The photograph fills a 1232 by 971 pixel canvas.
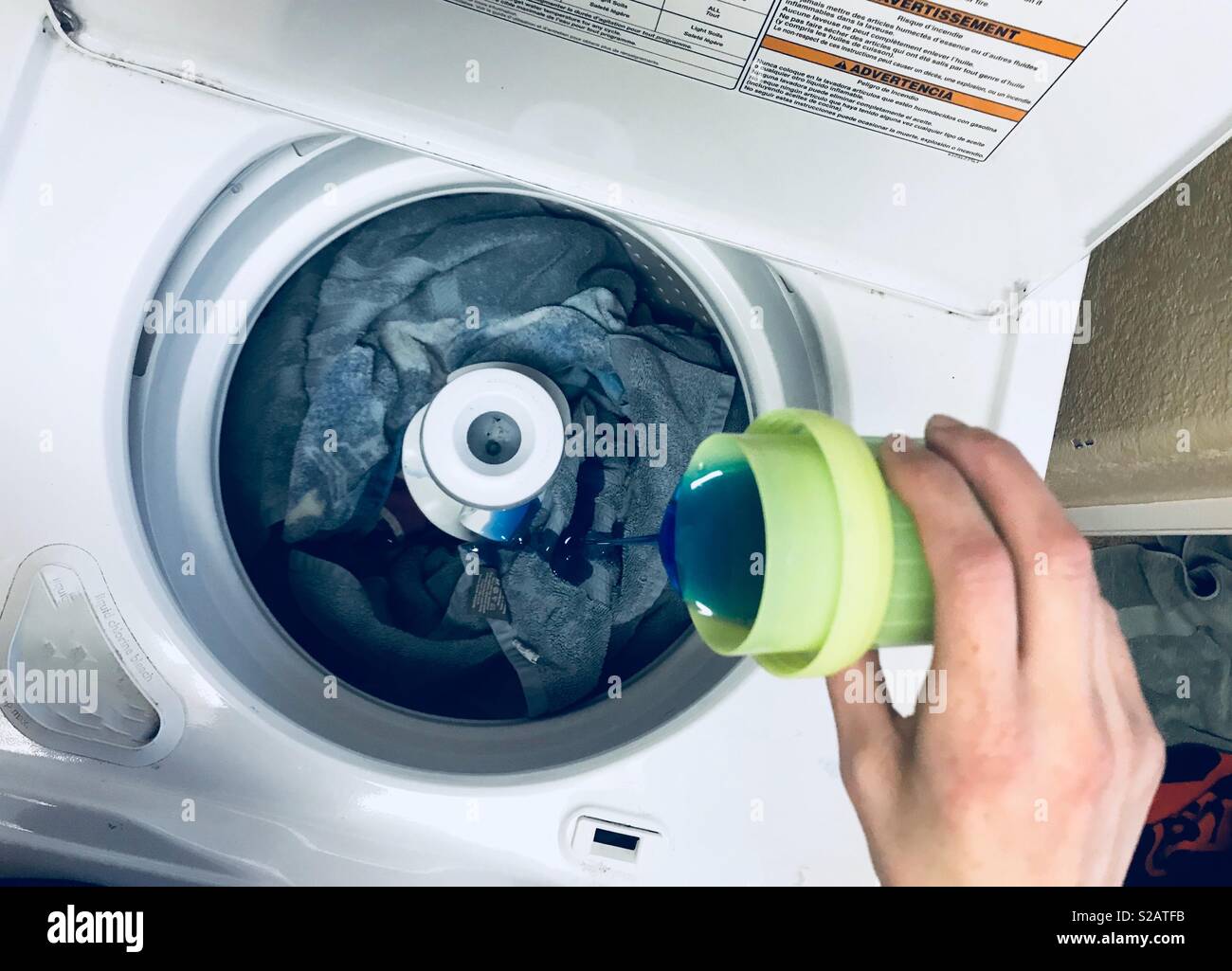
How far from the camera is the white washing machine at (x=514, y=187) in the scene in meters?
0.39

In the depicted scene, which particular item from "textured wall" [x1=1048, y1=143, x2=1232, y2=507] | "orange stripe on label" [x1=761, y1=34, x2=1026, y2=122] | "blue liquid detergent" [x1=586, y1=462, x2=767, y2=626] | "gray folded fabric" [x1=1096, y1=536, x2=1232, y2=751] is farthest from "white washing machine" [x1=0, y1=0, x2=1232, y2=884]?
"gray folded fabric" [x1=1096, y1=536, x2=1232, y2=751]

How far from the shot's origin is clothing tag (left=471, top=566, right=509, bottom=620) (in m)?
0.69

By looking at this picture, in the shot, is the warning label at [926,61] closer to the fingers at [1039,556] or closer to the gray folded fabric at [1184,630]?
the fingers at [1039,556]

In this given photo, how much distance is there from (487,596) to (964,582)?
43cm

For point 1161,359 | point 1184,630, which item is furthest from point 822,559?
point 1184,630

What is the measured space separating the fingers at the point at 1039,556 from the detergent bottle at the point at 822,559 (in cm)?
4

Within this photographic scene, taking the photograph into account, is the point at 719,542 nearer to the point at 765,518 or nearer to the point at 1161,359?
the point at 765,518

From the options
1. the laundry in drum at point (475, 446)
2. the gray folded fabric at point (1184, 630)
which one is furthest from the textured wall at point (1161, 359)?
the laundry in drum at point (475, 446)

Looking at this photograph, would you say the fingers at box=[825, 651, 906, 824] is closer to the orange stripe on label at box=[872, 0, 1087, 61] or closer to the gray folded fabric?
the orange stripe on label at box=[872, 0, 1087, 61]

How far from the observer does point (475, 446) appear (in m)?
0.65

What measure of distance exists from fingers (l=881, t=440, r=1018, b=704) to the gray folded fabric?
0.86 meters
